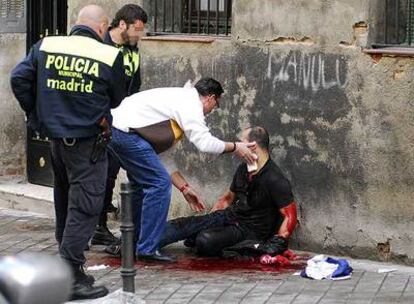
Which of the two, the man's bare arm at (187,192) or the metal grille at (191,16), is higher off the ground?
the metal grille at (191,16)

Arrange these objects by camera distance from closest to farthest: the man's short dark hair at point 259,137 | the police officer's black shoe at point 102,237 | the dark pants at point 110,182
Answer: the man's short dark hair at point 259,137
the dark pants at point 110,182
the police officer's black shoe at point 102,237

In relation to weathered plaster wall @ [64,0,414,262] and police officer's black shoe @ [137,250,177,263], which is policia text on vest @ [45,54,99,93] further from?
weathered plaster wall @ [64,0,414,262]

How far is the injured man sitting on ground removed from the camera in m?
7.37

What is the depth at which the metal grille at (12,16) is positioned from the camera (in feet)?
33.2

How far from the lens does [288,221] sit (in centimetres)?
740

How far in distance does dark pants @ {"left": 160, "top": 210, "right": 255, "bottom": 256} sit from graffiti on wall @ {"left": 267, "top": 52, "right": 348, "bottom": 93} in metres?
1.11

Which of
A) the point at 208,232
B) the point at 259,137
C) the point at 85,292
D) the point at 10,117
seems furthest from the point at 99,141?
the point at 10,117

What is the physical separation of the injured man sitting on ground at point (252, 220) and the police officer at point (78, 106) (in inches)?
53.1

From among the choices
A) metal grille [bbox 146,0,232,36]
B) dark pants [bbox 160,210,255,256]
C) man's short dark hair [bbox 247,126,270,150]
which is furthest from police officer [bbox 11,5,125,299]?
metal grille [bbox 146,0,232,36]

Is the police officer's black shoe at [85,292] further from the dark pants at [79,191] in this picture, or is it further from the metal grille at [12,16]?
the metal grille at [12,16]

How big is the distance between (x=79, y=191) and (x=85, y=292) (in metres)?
0.63

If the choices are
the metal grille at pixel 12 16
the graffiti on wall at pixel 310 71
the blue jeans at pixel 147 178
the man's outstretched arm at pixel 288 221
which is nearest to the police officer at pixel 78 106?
the blue jeans at pixel 147 178

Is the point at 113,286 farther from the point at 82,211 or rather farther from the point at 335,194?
the point at 335,194

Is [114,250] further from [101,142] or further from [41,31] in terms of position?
[41,31]
